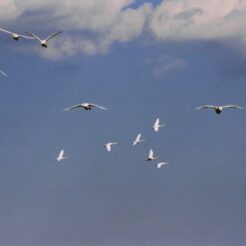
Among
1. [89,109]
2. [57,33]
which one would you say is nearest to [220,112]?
[89,109]

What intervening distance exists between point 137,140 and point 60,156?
681 inches

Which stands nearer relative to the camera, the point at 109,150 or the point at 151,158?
the point at 109,150

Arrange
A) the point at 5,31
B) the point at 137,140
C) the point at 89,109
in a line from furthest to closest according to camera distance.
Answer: the point at 137,140, the point at 89,109, the point at 5,31

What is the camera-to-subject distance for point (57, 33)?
115750 mm

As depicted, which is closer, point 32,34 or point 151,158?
point 32,34

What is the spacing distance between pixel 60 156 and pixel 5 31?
61.5m

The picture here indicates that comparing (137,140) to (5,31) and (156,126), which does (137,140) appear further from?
(5,31)

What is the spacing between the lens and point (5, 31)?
11244 cm

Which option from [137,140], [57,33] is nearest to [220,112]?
[57,33]

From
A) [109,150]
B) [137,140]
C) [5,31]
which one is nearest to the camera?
[5,31]

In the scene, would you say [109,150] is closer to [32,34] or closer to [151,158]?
[151,158]

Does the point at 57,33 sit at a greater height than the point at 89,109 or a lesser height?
greater

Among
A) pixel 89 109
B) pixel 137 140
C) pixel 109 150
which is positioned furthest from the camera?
pixel 137 140

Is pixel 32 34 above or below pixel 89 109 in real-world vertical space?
above
